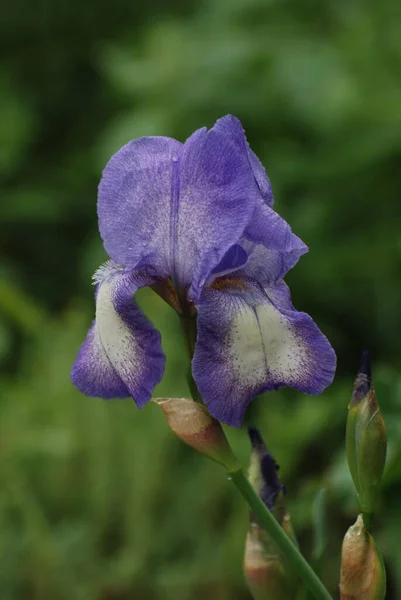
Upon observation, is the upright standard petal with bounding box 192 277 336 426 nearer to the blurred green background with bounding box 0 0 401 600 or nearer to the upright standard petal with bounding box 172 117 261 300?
the upright standard petal with bounding box 172 117 261 300

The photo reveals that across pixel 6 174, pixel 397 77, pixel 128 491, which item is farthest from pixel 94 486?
pixel 6 174

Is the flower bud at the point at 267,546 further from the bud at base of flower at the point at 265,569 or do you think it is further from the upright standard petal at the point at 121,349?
the upright standard petal at the point at 121,349

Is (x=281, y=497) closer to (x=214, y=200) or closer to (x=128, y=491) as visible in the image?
(x=214, y=200)

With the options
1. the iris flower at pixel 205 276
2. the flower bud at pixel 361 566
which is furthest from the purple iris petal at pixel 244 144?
the flower bud at pixel 361 566

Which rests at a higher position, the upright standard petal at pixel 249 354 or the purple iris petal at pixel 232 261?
the purple iris petal at pixel 232 261

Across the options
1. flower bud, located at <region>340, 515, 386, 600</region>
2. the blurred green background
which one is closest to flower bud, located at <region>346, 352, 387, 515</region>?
flower bud, located at <region>340, 515, 386, 600</region>

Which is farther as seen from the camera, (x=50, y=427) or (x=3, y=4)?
(x=3, y=4)
